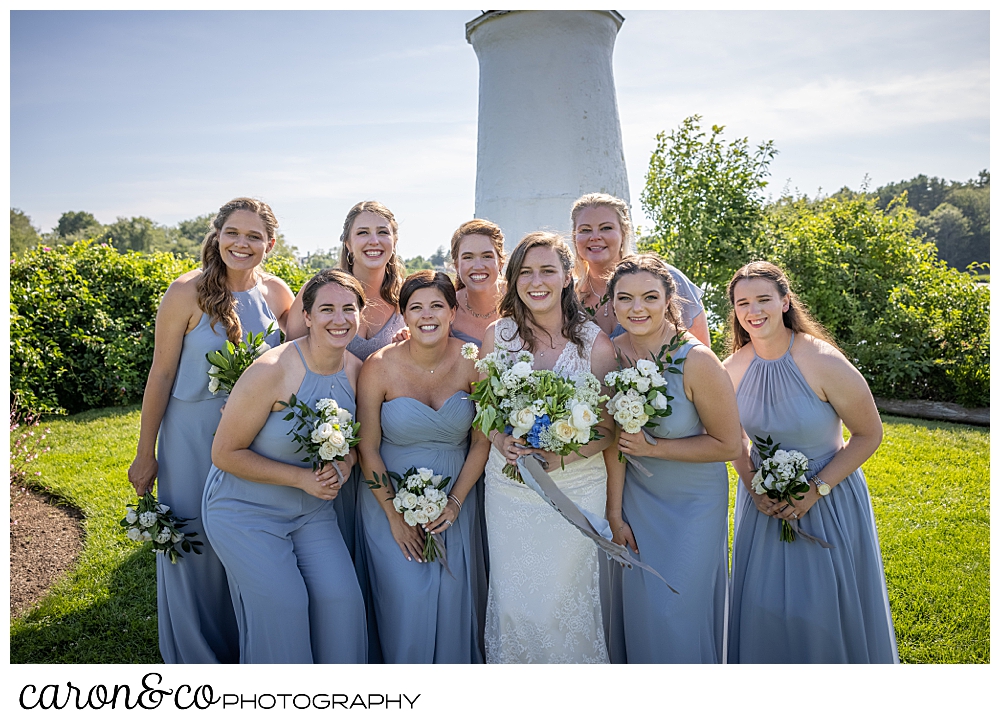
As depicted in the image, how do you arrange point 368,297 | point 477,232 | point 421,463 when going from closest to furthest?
point 421,463 → point 477,232 → point 368,297

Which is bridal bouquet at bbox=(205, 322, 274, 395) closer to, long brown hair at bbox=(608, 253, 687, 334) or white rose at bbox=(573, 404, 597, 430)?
white rose at bbox=(573, 404, 597, 430)

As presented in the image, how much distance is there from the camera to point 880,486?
804 cm

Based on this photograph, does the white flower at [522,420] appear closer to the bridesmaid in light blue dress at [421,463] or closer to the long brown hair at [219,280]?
the bridesmaid in light blue dress at [421,463]

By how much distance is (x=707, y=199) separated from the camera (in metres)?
11.6

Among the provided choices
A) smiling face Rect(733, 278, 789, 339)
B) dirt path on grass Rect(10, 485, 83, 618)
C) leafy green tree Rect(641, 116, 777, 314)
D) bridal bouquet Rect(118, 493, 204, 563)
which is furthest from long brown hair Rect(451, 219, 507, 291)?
leafy green tree Rect(641, 116, 777, 314)

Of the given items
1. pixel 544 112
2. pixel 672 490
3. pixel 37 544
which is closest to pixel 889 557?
pixel 672 490

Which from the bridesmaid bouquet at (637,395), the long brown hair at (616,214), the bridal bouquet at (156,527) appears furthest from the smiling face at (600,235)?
the bridal bouquet at (156,527)

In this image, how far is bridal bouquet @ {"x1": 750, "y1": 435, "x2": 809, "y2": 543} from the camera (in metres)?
3.74

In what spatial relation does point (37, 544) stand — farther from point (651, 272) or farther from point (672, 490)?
point (651, 272)

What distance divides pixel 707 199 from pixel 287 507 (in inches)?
387

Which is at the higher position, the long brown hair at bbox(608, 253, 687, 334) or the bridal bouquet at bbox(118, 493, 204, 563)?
the long brown hair at bbox(608, 253, 687, 334)

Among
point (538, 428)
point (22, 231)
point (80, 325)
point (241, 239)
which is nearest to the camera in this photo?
point (538, 428)

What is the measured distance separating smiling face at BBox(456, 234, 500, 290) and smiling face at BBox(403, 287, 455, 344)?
49cm
